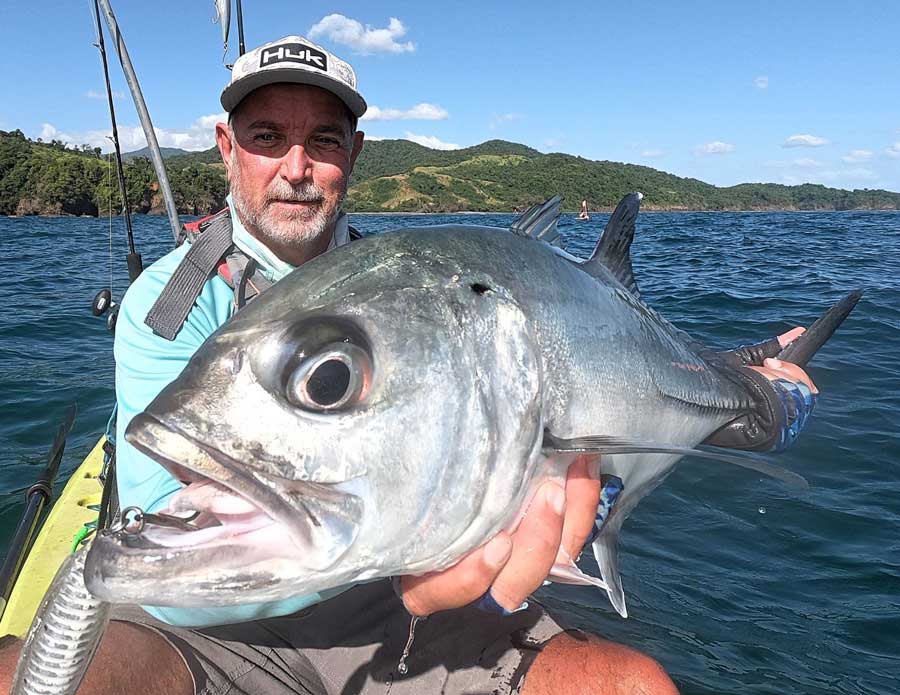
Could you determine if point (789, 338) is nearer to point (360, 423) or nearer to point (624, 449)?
point (624, 449)

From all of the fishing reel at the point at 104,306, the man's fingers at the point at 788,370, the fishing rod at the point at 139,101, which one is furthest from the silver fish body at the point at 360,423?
the fishing rod at the point at 139,101

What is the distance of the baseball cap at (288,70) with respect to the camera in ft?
8.66

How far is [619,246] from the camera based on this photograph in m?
2.86

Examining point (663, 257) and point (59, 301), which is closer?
point (59, 301)

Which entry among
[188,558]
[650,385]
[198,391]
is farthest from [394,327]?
[650,385]

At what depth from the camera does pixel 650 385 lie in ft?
7.59

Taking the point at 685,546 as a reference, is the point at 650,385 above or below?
above

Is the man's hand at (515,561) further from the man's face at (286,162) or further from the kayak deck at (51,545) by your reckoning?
the kayak deck at (51,545)

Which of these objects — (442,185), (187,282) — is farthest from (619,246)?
(442,185)

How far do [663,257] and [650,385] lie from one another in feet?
61.3

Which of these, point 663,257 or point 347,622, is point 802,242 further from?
point 347,622

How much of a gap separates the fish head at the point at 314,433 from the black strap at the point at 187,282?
96 centimetres

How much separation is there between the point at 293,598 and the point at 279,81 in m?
1.93

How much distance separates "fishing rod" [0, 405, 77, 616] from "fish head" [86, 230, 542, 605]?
2.69 m
